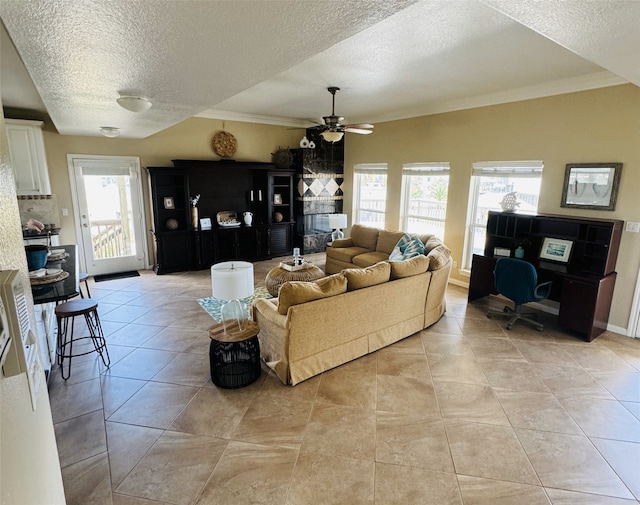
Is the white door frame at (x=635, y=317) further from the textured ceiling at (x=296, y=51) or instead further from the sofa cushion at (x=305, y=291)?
the sofa cushion at (x=305, y=291)

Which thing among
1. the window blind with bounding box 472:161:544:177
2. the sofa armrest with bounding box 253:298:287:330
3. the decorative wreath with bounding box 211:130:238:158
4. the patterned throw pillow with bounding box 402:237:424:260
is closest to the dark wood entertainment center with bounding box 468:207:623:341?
the window blind with bounding box 472:161:544:177

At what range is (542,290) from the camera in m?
4.29

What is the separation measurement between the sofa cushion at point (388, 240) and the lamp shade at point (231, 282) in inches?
143

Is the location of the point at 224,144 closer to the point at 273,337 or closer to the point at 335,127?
the point at 335,127

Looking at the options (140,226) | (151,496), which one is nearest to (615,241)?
(151,496)

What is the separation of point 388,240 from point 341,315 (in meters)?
3.21

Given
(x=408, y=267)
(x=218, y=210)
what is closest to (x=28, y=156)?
(x=218, y=210)

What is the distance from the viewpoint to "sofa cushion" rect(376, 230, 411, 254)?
6172 millimetres

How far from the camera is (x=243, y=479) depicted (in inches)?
87.4

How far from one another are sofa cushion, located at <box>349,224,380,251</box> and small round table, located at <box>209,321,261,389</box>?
3.80 meters

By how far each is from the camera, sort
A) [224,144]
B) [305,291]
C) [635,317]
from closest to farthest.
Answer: [305,291]
[635,317]
[224,144]

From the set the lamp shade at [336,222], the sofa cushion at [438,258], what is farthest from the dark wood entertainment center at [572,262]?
the lamp shade at [336,222]

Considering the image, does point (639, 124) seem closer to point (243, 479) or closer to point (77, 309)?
point (243, 479)

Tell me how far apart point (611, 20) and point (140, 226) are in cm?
689
